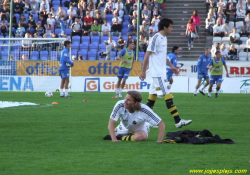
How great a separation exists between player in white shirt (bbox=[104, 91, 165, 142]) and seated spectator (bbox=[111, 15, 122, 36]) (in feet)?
73.7

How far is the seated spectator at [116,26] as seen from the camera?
30.9 meters

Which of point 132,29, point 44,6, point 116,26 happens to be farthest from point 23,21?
point 132,29

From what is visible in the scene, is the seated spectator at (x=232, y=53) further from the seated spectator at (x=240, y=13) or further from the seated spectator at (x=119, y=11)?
the seated spectator at (x=119, y=11)

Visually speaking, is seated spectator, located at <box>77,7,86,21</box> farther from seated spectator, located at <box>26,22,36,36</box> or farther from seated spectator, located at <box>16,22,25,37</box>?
seated spectator, located at <box>16,22,25,37</box>

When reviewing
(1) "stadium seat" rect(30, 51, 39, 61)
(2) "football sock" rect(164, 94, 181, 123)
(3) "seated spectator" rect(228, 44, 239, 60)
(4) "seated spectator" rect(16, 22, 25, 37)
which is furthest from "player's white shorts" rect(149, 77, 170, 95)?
(4) "seated spectator" rect(16, 22, 25, 37)

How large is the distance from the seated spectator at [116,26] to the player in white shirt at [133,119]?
2246 cm

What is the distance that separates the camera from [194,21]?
101 feet

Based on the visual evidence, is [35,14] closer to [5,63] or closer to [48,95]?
[5,63]

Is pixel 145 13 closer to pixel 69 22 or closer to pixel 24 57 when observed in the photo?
pixel 69 22

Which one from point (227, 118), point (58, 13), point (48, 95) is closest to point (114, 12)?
point (58, 13)

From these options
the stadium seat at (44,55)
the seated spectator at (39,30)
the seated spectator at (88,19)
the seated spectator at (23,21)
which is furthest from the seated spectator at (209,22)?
the seated spectator at (23,21)

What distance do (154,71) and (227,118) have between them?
9.51ft

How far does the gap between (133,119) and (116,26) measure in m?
22.9

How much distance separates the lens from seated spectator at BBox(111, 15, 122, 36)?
102 feet
